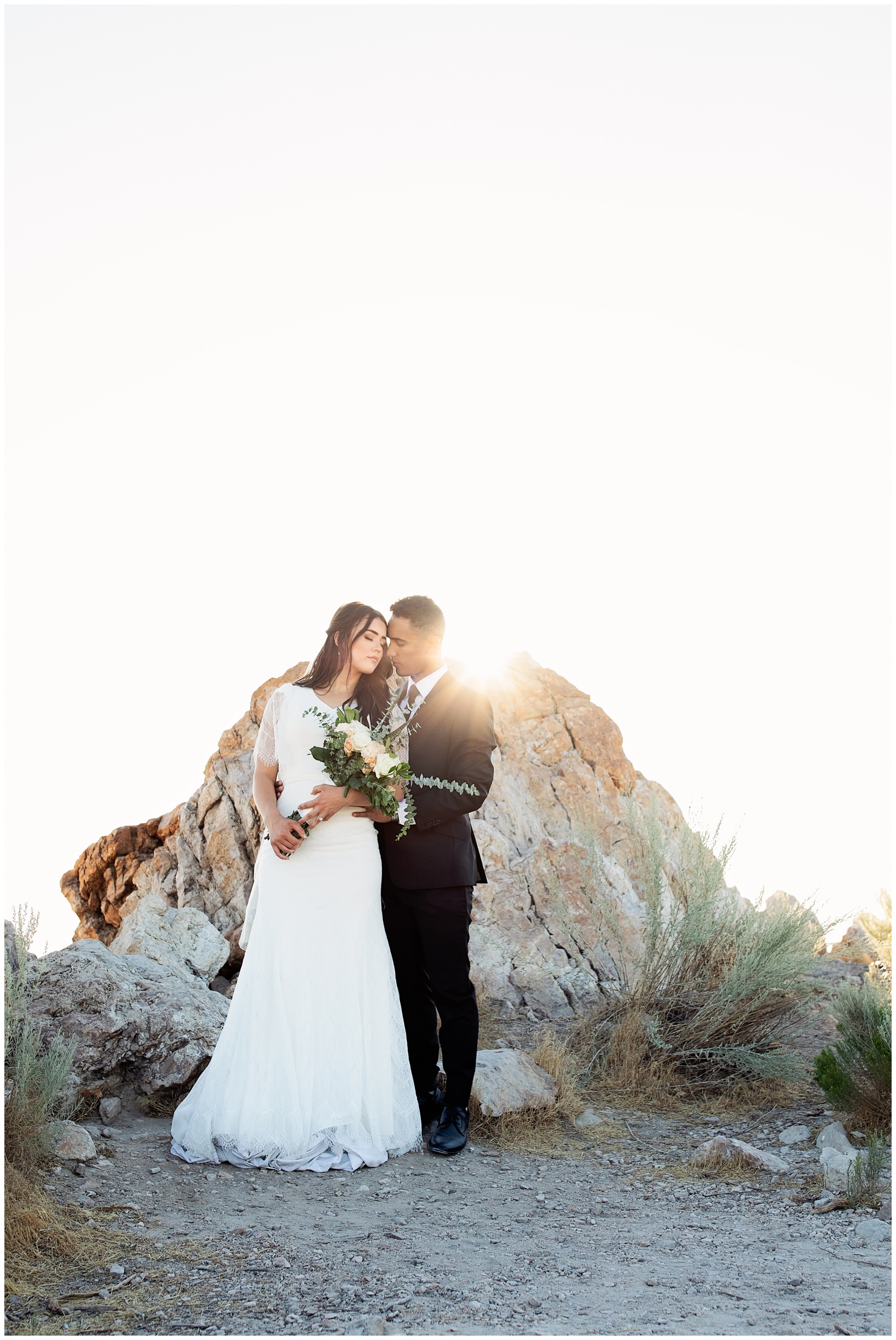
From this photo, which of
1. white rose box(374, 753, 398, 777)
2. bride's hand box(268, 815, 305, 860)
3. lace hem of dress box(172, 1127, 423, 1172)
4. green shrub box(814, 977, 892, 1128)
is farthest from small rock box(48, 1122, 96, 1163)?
green shrub box(814, 977, 892, 1128)

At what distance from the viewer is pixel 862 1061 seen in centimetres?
578

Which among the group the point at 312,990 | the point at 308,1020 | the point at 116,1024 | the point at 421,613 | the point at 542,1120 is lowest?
the point at 542,1120

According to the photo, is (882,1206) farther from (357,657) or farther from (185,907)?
(185,907)

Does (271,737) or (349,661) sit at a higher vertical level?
(349,661)

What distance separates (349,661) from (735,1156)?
3.44 metres

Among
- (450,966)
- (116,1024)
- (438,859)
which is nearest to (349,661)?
(438,859)

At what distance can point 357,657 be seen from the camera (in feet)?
18.0

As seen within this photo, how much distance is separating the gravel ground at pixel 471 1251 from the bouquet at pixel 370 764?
1792 mm

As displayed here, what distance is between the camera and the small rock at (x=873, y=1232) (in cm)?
412

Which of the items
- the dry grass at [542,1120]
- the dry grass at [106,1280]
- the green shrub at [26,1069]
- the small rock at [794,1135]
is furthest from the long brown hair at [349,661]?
the small rock at [794,1135]

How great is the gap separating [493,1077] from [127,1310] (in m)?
2.91

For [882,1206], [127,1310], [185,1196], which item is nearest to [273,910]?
[185,1196]

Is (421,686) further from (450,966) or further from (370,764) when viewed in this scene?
(450,966)

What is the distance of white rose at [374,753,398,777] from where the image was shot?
4.91 meters
